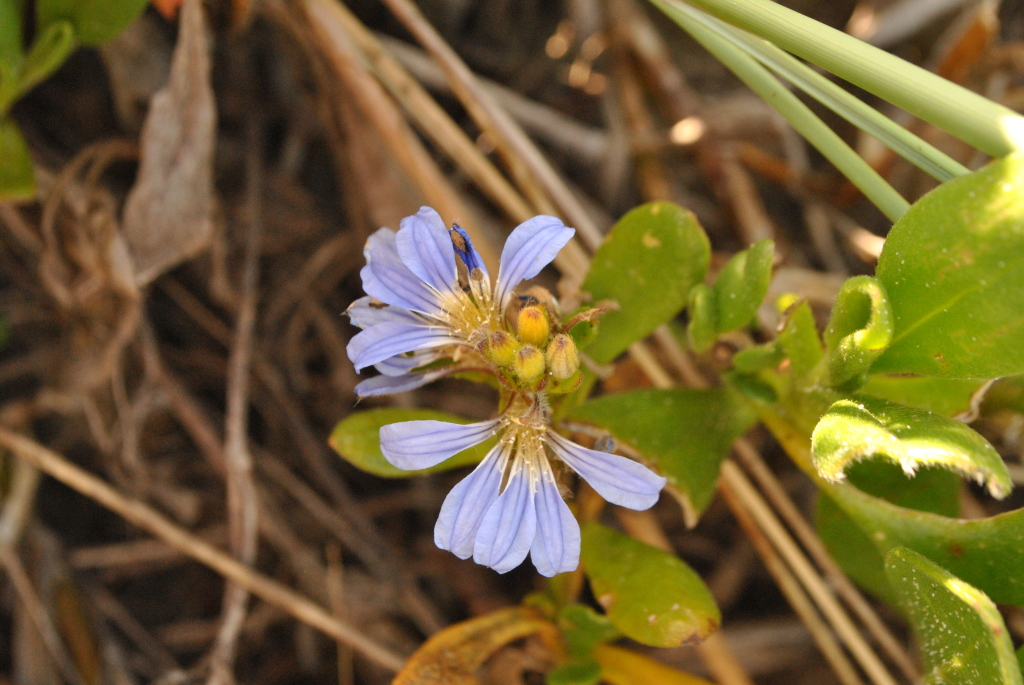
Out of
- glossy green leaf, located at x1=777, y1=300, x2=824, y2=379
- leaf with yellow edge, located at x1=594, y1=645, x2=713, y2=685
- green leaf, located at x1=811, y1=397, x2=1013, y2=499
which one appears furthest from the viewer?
leaf with yellow edge, located at x1=594, y1=645, x2=713, y2=685

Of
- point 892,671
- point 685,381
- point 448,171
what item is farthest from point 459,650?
point 448,171

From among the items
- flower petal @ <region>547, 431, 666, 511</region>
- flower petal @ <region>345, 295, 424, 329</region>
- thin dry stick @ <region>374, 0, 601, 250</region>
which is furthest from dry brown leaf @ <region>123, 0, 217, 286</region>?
flower petal @ <region>547, 431, 666, 511</region>

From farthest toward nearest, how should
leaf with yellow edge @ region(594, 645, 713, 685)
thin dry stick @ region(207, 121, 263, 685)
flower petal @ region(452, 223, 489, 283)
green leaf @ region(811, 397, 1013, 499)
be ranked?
1. thin dry stick @ region(207, 121, 263, 685)
2. leaf with yellow edge @ region(594, 645, 713, 685)
3. flower petal @ region(452, 223, 489, 283)
4. green leaf @ region(811, 397, 1013, 499)

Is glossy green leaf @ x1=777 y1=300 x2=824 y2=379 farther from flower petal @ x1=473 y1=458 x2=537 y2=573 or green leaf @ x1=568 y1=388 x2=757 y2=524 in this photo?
flower petal @ x1=473 y1=458 x2=537 y2=573

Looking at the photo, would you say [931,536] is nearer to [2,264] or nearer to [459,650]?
[459,650]

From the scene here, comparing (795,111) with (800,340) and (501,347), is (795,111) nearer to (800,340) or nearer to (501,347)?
(800,340)

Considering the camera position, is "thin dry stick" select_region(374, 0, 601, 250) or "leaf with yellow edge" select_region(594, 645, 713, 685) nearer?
"leaf with yellow edge" select_region(594, 645, 713, 685)

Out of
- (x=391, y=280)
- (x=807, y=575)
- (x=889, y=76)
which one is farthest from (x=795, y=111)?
(x=807, y=575)
